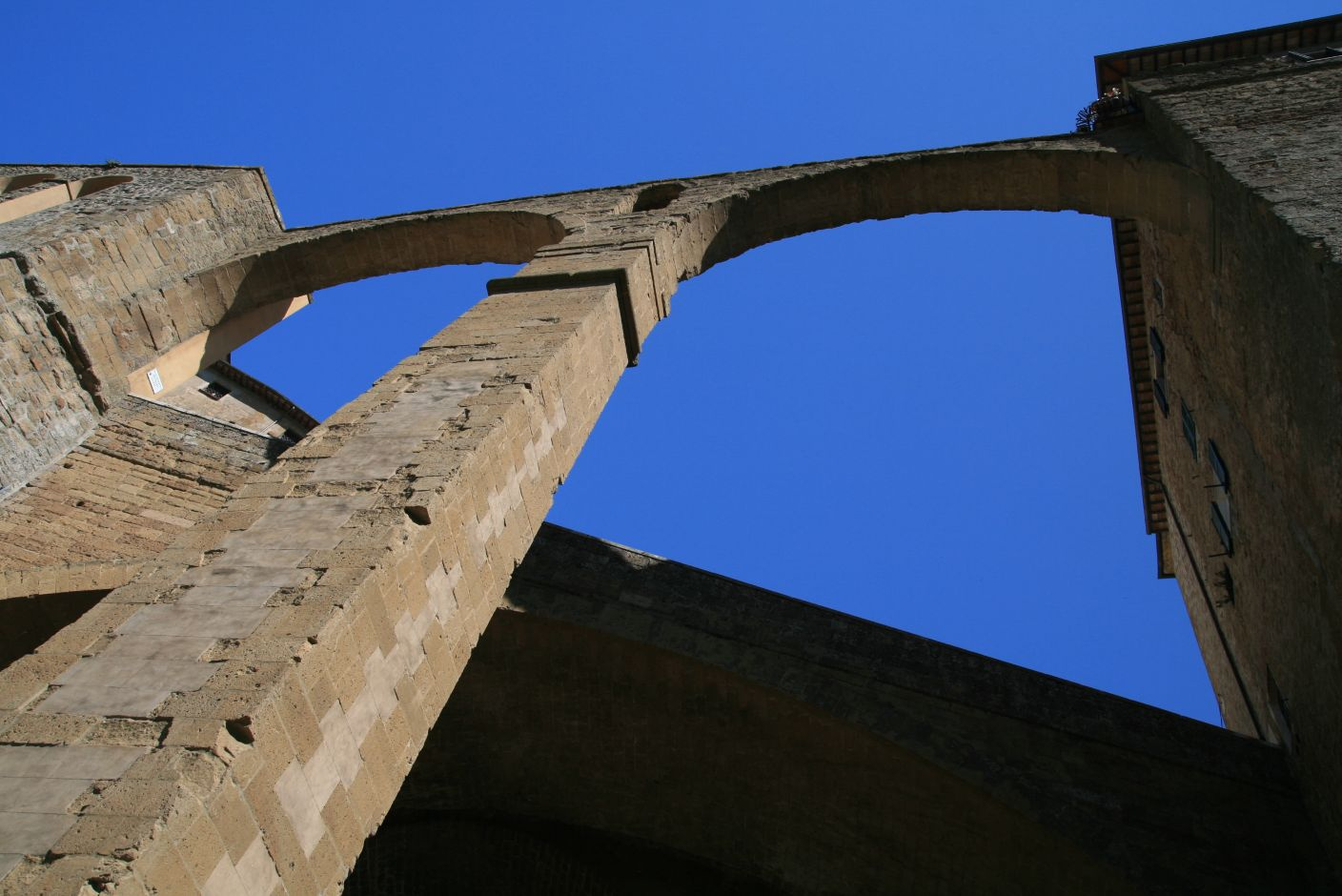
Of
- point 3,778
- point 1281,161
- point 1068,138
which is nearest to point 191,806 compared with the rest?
point 3,778

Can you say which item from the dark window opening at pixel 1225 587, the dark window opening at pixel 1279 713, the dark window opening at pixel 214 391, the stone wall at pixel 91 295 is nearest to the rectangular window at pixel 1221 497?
the dark window opening at pixel 1225 587

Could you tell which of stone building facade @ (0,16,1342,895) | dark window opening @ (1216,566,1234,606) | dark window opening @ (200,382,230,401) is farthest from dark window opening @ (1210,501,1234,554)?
dark window opening @ (200,382,230,401)

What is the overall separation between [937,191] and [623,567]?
3999 millimetres

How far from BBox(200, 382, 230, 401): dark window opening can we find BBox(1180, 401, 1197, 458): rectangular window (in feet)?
42.4

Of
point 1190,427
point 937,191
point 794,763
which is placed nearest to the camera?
point 794,763

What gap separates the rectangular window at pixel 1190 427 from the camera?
10.3m

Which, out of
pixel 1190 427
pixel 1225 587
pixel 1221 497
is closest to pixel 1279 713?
pixel 1221 497

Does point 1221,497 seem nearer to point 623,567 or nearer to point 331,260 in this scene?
point 623,567

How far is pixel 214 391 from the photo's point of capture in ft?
52.7

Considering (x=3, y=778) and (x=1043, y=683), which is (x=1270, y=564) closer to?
(x=1043, y=683)

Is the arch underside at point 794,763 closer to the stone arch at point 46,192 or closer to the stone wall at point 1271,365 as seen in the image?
the stone wall at point 1271,365

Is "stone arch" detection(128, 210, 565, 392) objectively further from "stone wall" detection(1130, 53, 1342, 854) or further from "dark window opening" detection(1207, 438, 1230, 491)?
"dark window opening" detection(1207, 438, 1230, 491)

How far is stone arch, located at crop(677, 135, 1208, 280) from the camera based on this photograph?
821 cm

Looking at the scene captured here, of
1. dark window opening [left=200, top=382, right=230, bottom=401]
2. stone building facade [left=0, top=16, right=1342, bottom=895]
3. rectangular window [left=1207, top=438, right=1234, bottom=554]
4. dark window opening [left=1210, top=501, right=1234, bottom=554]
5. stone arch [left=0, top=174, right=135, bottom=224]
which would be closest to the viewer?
stone building facade [left=0, top=16, right=1342, bottom=895]
